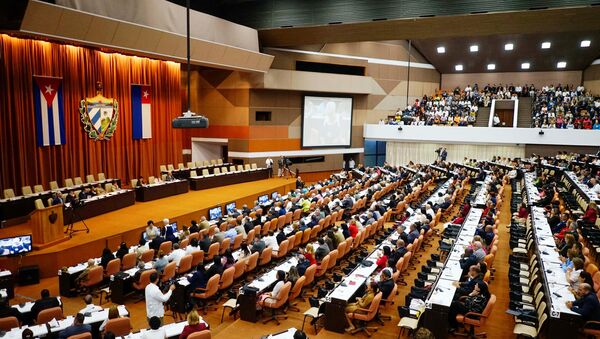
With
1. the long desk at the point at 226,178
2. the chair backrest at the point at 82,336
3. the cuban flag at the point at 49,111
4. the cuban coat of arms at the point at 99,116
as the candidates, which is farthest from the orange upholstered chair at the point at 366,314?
the cuban coat of arms at the point at 99,116

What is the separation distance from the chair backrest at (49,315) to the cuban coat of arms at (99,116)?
41.1 feet

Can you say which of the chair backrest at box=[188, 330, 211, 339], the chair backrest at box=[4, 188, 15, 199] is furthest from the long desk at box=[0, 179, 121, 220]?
the chair backrest at box=[188, 330, 211, 339]

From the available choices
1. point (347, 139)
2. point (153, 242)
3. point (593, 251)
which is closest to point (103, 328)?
point (153, 242)

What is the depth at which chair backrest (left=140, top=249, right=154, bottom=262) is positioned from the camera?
37.3 ft

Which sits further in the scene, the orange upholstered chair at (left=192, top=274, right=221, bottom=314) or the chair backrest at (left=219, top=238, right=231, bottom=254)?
the chair backrest at (left=219, top=238, right=231, bottom=254)

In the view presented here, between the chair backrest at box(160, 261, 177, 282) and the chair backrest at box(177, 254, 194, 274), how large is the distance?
0.39 meters

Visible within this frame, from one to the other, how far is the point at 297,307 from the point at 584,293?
→ 17.5 ft

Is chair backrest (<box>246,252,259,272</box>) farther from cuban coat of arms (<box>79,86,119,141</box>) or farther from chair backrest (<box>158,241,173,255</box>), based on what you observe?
cuban coat of arms (<box>79,86,119,141</box>)

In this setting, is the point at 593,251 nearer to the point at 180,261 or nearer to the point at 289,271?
the point at 289,271

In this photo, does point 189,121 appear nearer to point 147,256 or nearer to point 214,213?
point 147,256

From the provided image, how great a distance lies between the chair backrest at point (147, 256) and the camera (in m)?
11.4

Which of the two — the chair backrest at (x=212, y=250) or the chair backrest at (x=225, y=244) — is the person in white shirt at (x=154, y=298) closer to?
the chair backrest at (x=212, y=250)

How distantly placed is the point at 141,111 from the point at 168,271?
44.1 feet

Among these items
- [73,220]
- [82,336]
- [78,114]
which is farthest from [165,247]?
[78,114]
